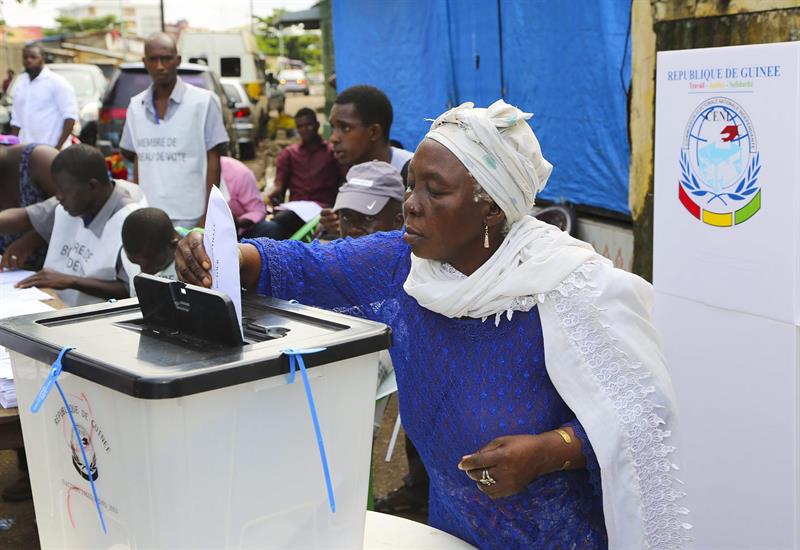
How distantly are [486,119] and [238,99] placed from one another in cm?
1532

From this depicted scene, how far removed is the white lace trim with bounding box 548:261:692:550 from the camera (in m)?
1.86

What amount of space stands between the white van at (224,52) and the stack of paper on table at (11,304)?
1921cm

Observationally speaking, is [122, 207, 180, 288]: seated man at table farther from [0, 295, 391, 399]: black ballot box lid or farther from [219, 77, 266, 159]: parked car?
[219, 77, 266, 159]: parked car

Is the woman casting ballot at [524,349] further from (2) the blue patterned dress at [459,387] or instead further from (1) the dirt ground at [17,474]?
(1) the dirt ground at [17,474]

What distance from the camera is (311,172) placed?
704cm

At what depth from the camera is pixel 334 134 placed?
4.27 metres

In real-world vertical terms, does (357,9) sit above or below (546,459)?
above

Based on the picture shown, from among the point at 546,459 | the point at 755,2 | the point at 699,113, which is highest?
the point at 755,2

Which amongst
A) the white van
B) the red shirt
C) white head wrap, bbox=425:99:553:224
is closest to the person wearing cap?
white head wrap, bbox=425:99:553:224

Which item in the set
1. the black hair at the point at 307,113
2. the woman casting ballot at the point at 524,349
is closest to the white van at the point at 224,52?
the black hair at the point at 307,113

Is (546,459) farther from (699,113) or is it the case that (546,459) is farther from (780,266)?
(699,113)

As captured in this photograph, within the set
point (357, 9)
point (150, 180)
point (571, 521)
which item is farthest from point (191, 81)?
point (571, 521)

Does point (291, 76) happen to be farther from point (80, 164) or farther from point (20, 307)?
point (20, 307)

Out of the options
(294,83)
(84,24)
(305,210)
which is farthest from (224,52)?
(84,24)
